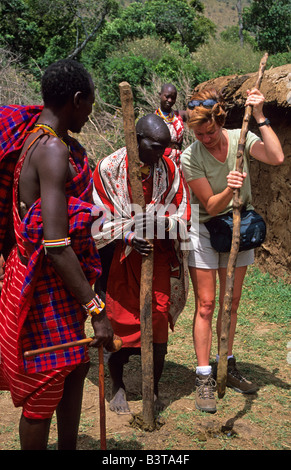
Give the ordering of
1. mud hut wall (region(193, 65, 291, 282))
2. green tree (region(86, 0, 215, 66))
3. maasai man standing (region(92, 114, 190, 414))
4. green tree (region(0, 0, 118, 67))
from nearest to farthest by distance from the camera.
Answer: maasai man standing (region(92, 114, 190, 414))
mud hut wall (region(193, 65, 291, 282))
green tree (region(0, 0, 118, 67))
green tree (region(86, 0, 215, 66))

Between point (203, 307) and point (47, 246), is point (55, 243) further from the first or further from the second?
point (203, 307)

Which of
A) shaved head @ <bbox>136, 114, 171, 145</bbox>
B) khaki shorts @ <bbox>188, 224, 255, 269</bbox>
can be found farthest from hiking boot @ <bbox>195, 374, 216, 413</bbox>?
shaved head @ <bbox>136, 114, 171, 145</bbox>

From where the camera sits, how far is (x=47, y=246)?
2.12 m

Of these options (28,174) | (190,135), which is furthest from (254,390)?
(190,135)

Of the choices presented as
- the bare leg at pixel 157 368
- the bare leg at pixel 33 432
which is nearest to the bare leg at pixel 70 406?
the bare leg at pixel 33 432

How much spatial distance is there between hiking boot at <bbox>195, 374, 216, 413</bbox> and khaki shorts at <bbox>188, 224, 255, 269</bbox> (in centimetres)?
79

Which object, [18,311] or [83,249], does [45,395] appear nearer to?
[18,311]

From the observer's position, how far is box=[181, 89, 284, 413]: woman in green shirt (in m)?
3.41

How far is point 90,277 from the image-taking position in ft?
7.70

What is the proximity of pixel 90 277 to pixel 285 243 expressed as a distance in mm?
4134

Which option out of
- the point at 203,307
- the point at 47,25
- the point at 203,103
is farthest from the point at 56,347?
the point at 47,25

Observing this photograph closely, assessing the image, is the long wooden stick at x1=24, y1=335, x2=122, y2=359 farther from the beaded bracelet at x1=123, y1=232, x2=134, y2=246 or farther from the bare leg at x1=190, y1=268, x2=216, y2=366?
the bare leg at x1=190, y1=268, x2=216, y2=366

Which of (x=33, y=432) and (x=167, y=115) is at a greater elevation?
(x=167, y=115)

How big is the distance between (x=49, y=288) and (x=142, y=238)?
3.59ft
